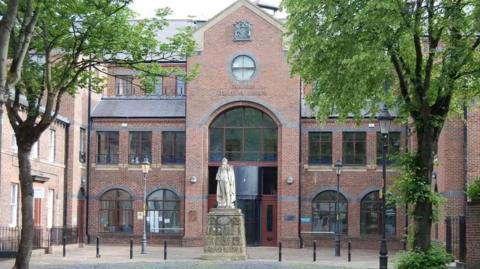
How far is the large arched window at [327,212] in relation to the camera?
157ft

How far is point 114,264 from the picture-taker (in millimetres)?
31234

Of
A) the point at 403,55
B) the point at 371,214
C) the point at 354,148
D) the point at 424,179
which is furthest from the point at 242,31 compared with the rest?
the point at 424,179

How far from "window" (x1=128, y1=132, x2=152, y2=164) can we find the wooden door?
7.35m

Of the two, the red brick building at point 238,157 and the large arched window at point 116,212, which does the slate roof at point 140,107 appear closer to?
the red brick building at point 238,157

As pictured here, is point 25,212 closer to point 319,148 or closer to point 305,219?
point 305,219

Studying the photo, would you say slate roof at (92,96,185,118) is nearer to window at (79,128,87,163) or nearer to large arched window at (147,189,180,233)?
window at (79,128,87,163)

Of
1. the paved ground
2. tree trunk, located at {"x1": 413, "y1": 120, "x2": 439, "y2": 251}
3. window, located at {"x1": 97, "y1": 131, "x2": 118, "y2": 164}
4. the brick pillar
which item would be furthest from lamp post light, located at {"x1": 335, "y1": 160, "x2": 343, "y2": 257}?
tree trunk, located at {"x1": 413, "y1": 120, "x2": 439, "y2": 251}

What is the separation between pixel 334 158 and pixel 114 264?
20.1m

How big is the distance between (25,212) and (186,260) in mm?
13946

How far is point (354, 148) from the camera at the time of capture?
158 feet

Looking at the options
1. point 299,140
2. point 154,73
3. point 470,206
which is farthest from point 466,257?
point 299,140

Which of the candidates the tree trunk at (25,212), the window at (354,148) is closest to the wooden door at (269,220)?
the window at (354,148)

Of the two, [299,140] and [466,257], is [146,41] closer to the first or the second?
[466,257]

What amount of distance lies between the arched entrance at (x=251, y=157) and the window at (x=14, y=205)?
1301 centimetres
